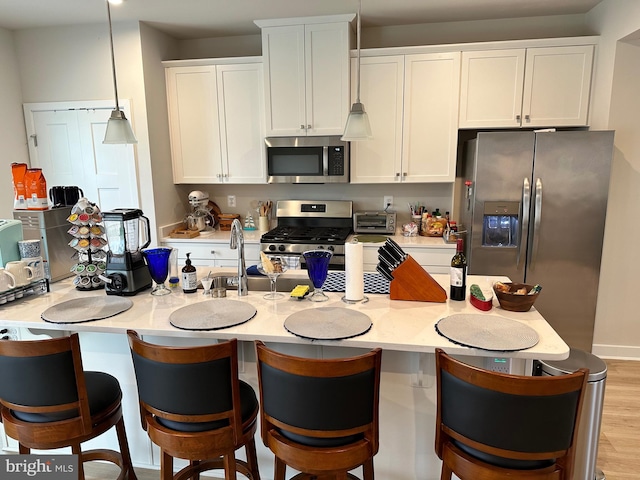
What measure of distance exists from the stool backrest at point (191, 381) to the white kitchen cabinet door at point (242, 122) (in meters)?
2.52

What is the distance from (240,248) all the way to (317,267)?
38 cm

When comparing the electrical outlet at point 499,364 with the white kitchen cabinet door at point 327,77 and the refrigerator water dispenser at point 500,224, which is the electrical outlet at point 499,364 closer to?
the refrigerator water dispenser at point 500,224

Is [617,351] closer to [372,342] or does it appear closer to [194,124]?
[372,342]

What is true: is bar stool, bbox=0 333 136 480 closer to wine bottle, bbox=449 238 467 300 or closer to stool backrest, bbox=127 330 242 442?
stool backrest, bbox=127 330 242 442

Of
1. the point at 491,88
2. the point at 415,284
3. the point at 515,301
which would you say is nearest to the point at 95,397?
the point at 415,284

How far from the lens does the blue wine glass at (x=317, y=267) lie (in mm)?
1903

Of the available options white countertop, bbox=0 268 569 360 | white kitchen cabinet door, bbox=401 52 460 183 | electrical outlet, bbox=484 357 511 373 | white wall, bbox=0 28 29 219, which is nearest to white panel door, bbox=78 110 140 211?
white wall, bbox=0 28 29 219

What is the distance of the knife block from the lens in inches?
76.9

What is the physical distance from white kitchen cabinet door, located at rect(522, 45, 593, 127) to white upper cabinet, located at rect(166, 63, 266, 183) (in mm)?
2154

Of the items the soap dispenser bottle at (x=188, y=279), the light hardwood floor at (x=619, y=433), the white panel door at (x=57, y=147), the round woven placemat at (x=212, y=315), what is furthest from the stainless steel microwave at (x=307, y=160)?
the light hardwood floor at (x=619, y=433)

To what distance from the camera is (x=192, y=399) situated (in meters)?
1.45

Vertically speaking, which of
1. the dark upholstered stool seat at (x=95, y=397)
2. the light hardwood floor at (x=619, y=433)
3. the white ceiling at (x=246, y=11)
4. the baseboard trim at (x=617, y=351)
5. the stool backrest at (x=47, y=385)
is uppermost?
the white ceiling at (x=246, y=11)

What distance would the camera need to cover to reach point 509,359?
1616 millimetres

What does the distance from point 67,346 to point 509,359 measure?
1.58m
